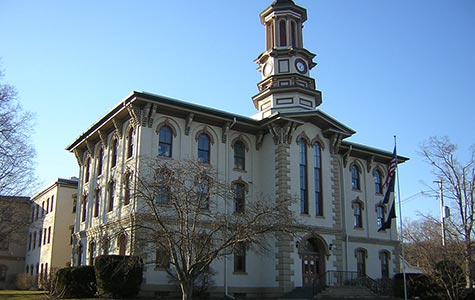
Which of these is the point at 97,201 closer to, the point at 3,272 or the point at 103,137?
the point at 103,137

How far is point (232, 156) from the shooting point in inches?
1475

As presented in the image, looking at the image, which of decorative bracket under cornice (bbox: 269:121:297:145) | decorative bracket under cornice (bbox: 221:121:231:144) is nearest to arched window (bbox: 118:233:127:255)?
decorative bracket under cornice (bbox: 221:121:231:144)

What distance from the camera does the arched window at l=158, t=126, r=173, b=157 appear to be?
34406mm

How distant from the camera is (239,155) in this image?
125ft

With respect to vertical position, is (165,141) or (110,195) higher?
(165,141)

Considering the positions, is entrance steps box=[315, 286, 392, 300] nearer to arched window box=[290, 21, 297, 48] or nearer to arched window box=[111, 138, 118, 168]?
arched window box=[111, 138, 118, 168]

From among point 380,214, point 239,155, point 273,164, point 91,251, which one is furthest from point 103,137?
point 380,214

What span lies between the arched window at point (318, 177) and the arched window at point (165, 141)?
1085 cm

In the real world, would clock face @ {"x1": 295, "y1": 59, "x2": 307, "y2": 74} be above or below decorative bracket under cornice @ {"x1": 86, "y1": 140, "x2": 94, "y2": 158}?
above

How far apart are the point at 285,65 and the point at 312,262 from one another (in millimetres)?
15416

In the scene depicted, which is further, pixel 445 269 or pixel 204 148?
pixel 204 148

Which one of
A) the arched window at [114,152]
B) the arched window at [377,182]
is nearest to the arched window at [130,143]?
the arched window at [114,152]

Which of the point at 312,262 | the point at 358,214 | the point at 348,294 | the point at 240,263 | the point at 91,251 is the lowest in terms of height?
the point at 348,294

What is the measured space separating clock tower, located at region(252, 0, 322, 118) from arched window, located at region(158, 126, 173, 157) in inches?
354
